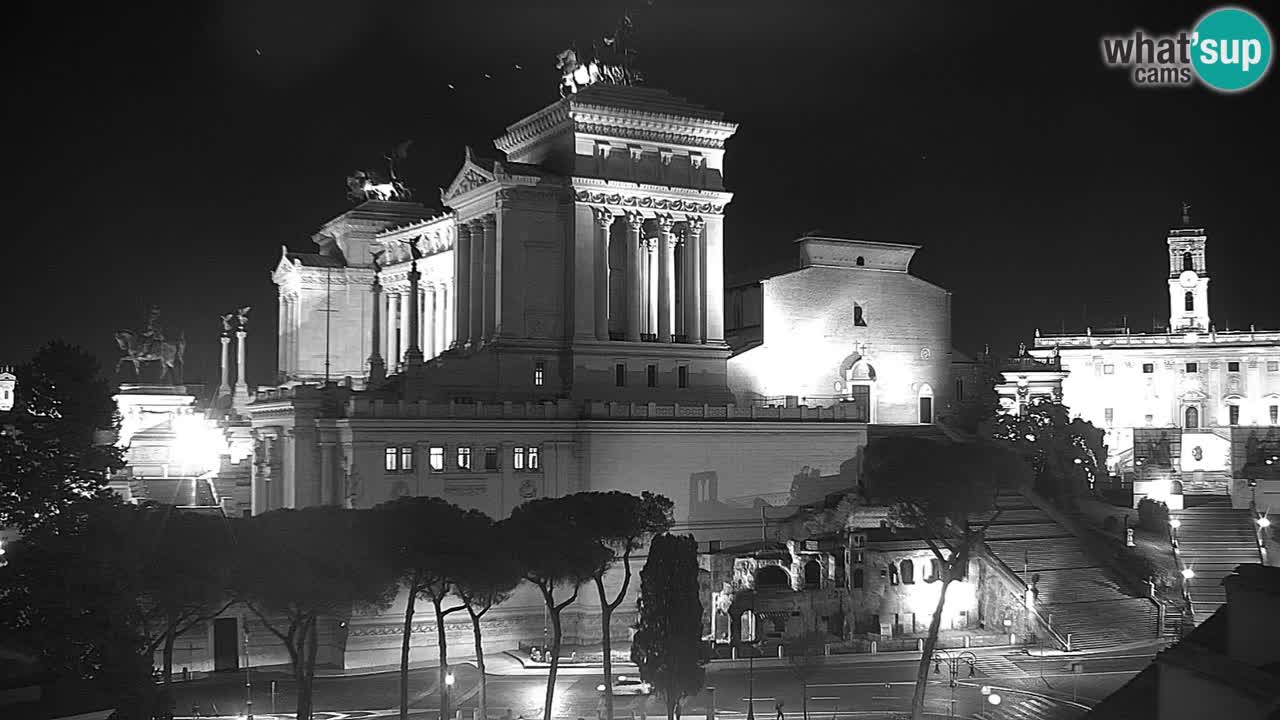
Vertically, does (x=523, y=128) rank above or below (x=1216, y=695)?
above

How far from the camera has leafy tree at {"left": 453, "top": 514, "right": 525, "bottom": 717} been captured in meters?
48.3

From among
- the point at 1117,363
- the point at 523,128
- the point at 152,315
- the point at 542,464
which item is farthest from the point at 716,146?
the point at 1117,363

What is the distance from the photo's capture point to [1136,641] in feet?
207

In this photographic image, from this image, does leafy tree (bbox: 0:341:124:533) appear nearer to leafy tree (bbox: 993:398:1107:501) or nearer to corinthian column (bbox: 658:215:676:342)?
corinthian column (bbox: 658:215:676:342)

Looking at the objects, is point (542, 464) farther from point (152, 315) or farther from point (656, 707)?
point (152, 315)

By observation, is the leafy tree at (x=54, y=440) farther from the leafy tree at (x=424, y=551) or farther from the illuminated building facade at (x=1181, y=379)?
the illuminated building facade at (x=1181, y=379)

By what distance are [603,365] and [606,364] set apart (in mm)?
216

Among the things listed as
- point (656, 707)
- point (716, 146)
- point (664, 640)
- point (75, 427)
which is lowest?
point (656, 707)

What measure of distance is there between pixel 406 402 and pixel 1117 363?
80757 mm

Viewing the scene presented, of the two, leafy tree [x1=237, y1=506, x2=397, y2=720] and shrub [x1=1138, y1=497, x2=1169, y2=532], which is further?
shrub [x1=1138, y1=497, x2=1169, y2=532]

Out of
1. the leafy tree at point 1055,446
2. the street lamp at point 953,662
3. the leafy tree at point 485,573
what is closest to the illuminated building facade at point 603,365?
the leafy tree at point 1055,446

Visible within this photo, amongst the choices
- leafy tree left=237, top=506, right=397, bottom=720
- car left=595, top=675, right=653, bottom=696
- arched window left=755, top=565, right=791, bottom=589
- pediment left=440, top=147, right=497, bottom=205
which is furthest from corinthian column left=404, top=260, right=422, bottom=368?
leafy tree left=237, top=506, right=397, bottom=720

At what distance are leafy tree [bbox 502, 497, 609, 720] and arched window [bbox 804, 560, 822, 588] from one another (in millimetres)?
15513

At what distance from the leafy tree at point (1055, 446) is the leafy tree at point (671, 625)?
111 feet
